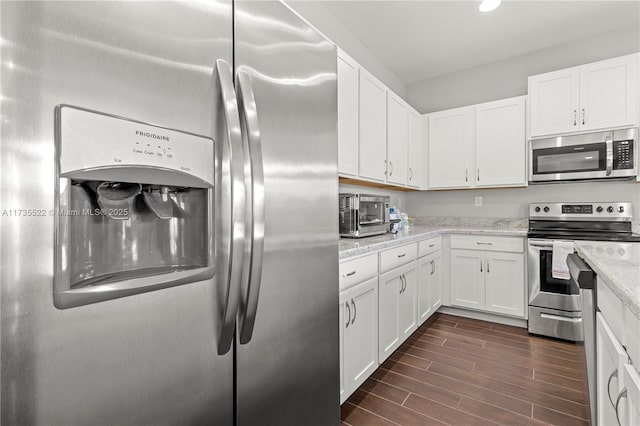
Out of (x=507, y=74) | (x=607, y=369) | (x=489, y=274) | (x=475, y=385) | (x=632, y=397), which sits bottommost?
(x=475, y=385)

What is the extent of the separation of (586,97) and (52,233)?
3.80m

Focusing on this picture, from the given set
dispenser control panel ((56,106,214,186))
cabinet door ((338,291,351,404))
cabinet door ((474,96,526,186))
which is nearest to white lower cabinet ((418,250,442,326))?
cabinet door ((474,96,526,186))

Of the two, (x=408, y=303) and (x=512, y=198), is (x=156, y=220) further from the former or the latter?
(x=512, y=198)

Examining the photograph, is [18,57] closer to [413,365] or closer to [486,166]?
[413,365]

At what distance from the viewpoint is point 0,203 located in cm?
49

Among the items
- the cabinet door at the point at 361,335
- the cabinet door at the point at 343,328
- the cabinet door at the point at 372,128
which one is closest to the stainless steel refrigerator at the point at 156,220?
the cabinet door at the point at 343,328

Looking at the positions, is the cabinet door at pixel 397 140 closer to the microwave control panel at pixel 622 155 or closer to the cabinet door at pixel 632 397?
the microwave control panel at pixel 622 155

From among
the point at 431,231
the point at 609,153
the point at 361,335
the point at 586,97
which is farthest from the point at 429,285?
the point at 586,97

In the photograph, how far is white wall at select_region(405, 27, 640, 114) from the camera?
296 cm

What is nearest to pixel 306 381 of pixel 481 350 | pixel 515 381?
pixel 515 381

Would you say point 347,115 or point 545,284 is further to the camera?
point 545,284

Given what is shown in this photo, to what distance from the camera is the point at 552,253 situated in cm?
262

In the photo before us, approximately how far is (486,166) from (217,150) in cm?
325

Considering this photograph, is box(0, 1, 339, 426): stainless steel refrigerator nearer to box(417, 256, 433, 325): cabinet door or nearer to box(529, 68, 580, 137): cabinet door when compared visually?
box(417, 256, 433, 325): cabinet door
